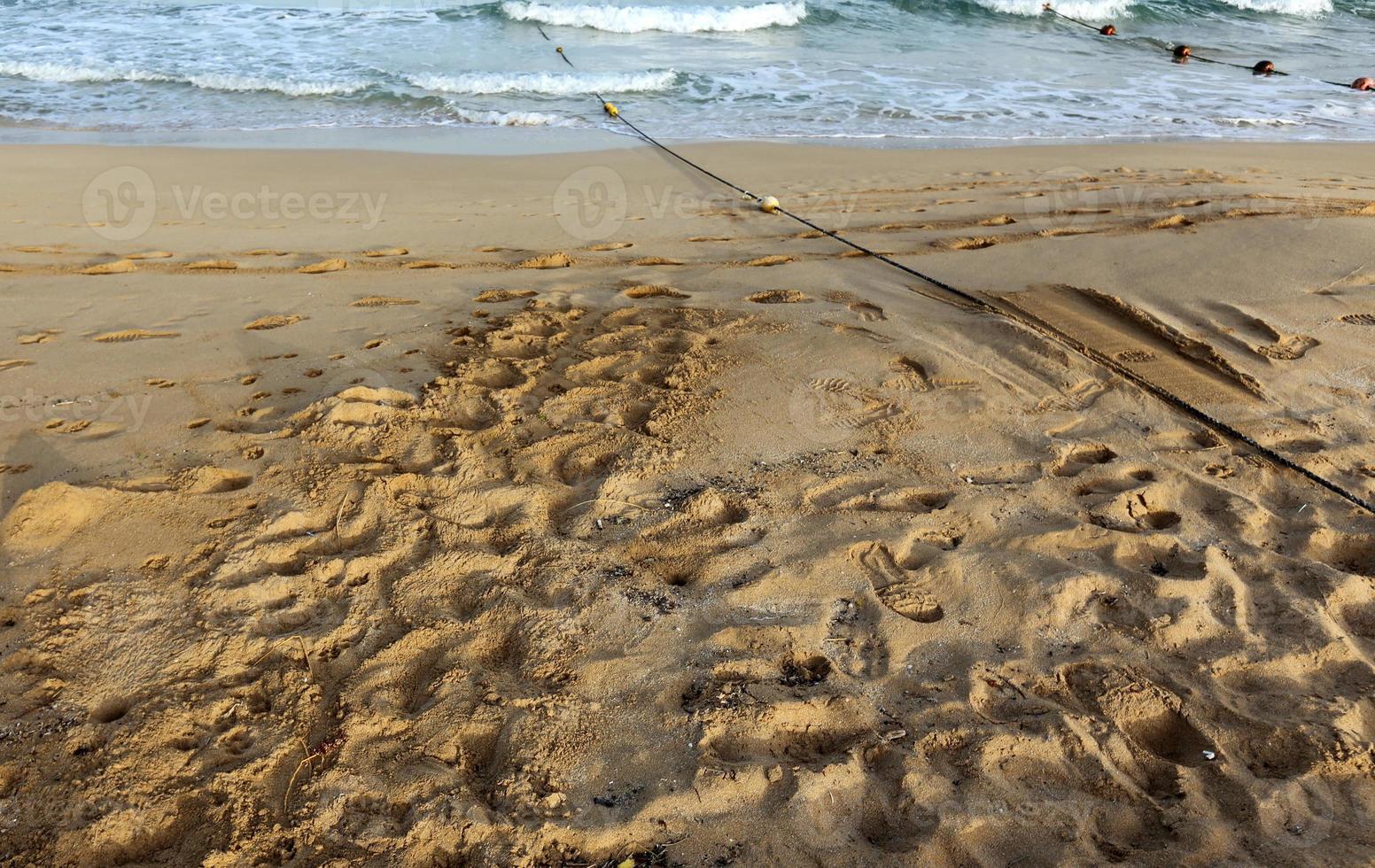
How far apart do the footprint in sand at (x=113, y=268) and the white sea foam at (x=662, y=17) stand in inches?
358

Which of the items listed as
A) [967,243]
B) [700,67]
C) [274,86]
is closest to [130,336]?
[967,243]

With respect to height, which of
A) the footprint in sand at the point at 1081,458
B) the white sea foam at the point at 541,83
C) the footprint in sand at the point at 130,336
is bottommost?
the footprint in sand at the point at 130,336

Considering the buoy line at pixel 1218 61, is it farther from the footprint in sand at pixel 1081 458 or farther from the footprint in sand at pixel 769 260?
the footprint in sand at pixel 1081 458

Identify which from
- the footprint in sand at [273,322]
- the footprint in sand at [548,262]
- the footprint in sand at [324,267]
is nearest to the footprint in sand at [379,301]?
the footprint in sand at [273,322]

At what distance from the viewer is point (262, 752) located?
1947 mm

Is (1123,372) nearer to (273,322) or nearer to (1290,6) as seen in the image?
(273,322)

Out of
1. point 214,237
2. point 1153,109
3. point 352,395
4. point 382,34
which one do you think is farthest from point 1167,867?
point 382,34

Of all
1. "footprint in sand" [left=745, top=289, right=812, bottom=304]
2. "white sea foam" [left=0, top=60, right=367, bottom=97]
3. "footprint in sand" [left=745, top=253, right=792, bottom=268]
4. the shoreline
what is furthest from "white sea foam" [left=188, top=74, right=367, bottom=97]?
"footprint in sand" [left=745, top=289, right=812, bottom=304]

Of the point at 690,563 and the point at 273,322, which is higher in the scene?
the point at 273,322

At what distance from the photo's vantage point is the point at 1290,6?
13.7 meters

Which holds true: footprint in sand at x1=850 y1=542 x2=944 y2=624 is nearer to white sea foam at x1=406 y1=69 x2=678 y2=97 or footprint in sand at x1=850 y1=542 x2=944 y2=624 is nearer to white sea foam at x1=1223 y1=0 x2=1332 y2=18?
white sea foam at x1=406 y1=69 x2=678 y2=97

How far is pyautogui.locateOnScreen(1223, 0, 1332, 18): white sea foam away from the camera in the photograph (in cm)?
1371

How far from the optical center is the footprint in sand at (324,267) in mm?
4762

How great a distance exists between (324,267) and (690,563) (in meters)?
3.39
